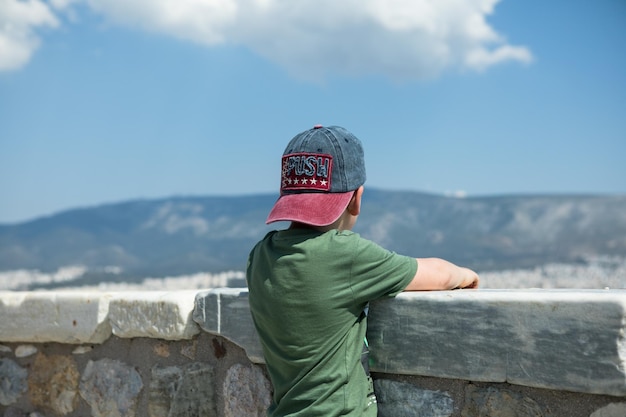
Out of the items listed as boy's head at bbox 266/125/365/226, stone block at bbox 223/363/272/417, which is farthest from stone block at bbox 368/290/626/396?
stone block at bbox 223/363/272/417

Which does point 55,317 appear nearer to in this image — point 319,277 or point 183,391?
point 183,391

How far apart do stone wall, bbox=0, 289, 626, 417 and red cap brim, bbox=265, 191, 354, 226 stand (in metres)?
0.45

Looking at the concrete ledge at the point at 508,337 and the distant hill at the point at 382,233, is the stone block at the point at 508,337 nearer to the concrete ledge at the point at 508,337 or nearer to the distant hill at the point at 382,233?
the concrete ledge at the point at 508,337

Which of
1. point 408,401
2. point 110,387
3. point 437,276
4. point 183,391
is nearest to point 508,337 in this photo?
point 437,276

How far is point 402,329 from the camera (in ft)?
7.10

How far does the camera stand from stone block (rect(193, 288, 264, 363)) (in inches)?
101

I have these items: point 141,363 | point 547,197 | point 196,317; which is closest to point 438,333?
point 196,317

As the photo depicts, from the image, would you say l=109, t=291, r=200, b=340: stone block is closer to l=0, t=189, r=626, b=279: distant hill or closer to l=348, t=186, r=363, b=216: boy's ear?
l=348, t=186, r=363, b=216: boy's ear

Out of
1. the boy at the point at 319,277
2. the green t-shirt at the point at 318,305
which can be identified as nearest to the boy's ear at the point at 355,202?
the boy at the point at 319,277

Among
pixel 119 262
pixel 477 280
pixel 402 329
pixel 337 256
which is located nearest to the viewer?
pixel 337 256

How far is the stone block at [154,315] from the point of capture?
281cm

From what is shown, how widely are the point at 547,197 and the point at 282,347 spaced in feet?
203

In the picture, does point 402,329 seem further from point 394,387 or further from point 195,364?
point 195,364

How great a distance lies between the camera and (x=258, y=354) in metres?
2.54
